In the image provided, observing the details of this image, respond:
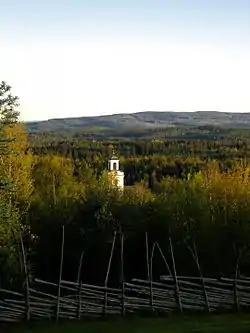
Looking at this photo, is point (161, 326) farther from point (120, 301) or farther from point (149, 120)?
point (149, 120)

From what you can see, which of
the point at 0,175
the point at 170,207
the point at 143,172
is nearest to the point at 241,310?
the point at 170,207

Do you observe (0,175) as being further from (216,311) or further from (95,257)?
(216,311)

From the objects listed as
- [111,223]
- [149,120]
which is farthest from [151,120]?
[111,223]

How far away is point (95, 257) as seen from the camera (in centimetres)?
1933

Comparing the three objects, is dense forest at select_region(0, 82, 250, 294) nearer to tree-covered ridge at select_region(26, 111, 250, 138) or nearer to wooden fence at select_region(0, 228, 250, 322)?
wooden fence at select_region(0, 228, 250, 322)

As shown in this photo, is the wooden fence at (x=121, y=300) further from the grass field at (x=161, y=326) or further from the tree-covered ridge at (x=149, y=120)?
the tree-covered ridge at (x=149, y=120)

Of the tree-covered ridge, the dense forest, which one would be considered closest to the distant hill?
the tree-covered ridge

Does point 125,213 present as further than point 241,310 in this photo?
Yes

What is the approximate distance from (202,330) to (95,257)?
9381mm

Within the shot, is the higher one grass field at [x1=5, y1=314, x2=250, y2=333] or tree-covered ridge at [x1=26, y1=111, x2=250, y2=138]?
grass field at [x1=5, y1=314, x2=250, y2=333]

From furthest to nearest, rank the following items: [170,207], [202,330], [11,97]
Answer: [170,207], [11,97], [202,330]

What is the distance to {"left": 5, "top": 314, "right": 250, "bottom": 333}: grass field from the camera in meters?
10.3

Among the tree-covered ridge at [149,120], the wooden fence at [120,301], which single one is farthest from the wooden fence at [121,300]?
the tree-covered ridge at [149,120]

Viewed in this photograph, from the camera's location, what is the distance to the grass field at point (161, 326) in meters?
10.3
